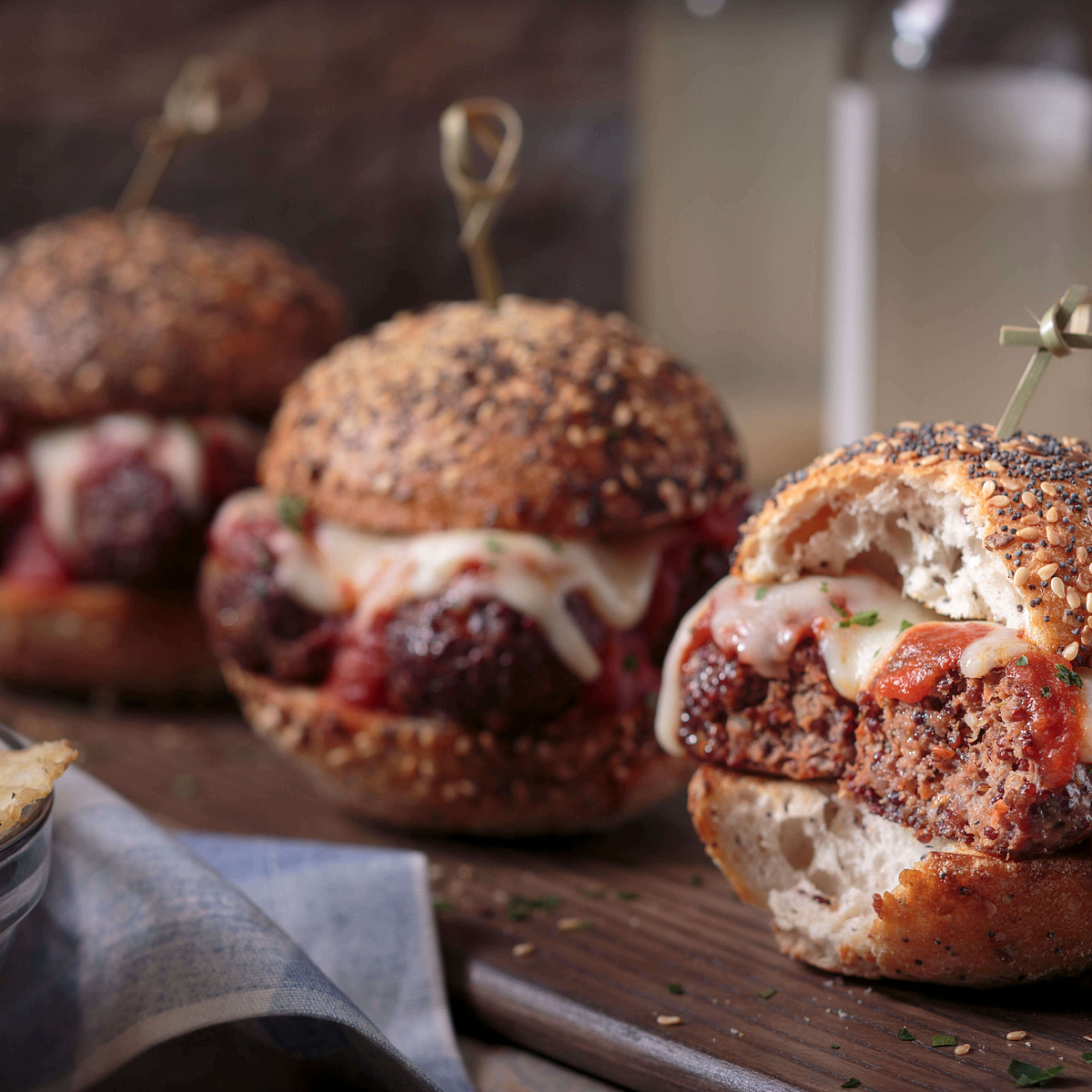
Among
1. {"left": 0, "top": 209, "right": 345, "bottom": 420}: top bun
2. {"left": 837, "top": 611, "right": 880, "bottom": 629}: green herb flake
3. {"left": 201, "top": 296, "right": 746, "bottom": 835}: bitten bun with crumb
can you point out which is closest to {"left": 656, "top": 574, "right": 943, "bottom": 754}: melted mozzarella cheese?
{"left": 837, "top": 611, "right": 880, "bottom": 629}: green herb flake

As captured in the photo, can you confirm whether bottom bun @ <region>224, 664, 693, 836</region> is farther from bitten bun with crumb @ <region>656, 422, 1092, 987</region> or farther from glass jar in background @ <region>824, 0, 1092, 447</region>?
glass jar in background @ <region>824, 0, 1092, 447</region>

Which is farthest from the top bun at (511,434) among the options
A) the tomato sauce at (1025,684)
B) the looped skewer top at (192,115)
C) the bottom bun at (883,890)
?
the looped skewer top at (192,115)

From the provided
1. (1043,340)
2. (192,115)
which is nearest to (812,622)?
(1043,340)

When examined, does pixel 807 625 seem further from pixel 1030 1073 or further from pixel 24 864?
pixel 24 864

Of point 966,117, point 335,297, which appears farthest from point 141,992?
point 966,117

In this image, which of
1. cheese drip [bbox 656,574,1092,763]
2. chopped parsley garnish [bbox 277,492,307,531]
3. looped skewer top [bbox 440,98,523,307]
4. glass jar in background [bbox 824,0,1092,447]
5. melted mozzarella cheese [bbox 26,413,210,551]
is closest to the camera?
cheese drip [bbox 656,574,1092,763]

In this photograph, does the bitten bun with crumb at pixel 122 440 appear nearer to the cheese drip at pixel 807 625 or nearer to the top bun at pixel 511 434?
the top bun at pixel 511 434
